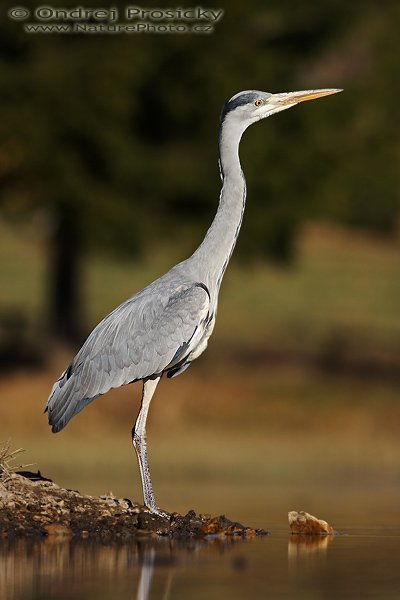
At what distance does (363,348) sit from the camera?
1150 inches

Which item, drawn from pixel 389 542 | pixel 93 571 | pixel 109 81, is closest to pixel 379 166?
pixel 109 81

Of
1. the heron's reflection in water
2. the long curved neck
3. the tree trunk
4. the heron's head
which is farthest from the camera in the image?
the tree trunk

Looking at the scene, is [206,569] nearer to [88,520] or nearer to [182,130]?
[88,520]

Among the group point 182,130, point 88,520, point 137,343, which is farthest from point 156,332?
point 182,130

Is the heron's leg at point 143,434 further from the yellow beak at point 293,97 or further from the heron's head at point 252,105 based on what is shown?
the yellow beak at point 293,97

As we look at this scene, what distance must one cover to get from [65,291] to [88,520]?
1527 cm

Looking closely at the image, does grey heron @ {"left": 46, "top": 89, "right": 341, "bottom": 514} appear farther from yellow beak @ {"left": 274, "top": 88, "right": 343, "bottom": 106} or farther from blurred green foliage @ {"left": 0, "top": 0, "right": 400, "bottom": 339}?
blurred green foliage @ {"left": 0, "top": 0, "right": 400, "bottom": 339}

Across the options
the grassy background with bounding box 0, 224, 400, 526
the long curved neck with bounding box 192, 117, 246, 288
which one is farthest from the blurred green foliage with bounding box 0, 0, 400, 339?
the long curved neck with bounding box 192, 117, 246, 288

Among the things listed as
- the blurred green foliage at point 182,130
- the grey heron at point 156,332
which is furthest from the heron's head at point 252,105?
the blurred green foliage at point 182,130

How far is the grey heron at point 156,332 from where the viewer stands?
10805mm

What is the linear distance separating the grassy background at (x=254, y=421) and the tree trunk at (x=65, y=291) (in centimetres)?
79

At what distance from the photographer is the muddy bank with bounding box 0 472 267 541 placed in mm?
10000

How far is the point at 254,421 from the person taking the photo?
22188 millimetres

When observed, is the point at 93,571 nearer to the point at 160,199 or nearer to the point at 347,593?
the point at 347,593
